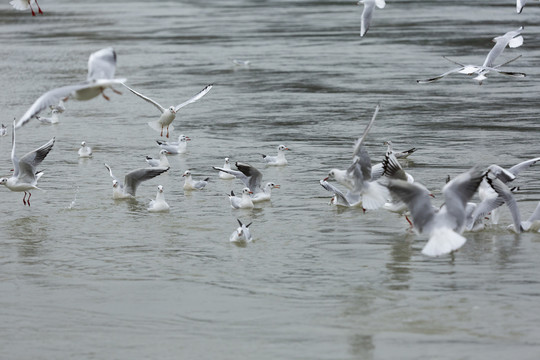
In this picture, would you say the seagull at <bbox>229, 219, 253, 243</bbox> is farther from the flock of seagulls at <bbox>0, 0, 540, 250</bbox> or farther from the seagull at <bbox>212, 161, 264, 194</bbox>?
the seagull at <bbox>212, 161, 264, 194</bbox>

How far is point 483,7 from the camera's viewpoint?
40.5 metres

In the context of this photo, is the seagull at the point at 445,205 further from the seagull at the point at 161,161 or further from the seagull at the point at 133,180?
the seagull at the point at 161,161

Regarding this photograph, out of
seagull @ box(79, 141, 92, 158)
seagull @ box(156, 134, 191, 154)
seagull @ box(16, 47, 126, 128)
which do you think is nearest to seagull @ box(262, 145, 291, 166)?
seagull @ box(156, 134, 191, 154)

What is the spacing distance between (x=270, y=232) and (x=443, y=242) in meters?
2.67

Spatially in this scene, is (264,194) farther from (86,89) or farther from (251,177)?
(86,89)

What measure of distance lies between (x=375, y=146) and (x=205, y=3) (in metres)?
36.1

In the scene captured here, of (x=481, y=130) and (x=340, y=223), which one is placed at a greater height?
(x=481, y=130)

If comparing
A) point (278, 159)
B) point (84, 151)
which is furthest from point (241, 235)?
point (84, 151)

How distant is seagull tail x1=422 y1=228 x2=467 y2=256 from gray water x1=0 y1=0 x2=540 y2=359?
35 cm

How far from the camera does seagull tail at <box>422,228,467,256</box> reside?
9.01 metres

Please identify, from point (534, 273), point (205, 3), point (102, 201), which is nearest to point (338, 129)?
point (102, 201)

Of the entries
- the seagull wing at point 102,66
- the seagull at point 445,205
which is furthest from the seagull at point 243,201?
the seagull wing at point 102,66

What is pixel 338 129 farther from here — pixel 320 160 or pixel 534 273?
pixel 534 273

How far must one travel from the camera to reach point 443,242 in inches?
361
